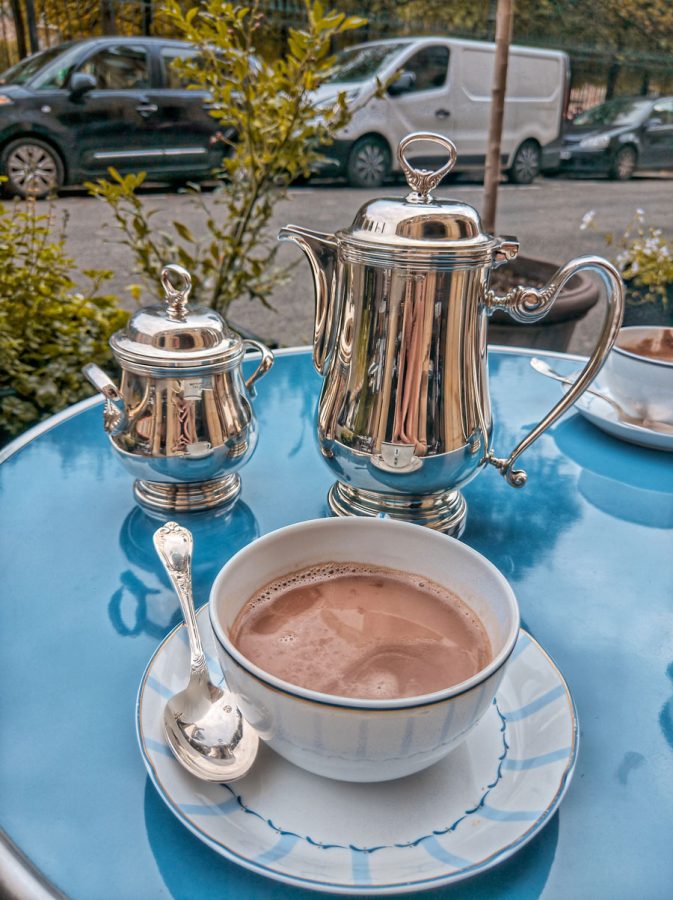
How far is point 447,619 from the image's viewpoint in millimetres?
510

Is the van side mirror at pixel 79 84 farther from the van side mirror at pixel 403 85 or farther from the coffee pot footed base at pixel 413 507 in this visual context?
the coffee pot footed base at pixel 413 507

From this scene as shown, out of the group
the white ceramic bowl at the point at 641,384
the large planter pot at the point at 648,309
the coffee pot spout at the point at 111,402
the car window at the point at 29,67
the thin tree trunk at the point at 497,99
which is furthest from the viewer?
the car window at the point at 29,67

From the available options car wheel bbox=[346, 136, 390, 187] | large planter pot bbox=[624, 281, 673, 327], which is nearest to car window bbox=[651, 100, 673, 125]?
car wheel bbox=[346, 136, 390, 187]

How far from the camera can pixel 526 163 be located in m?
6.14

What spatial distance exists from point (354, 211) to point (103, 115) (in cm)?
161

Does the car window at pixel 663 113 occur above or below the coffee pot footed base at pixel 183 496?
above

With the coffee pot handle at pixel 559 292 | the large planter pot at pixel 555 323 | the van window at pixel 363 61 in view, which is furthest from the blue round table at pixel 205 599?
the van window at pixel 363 61

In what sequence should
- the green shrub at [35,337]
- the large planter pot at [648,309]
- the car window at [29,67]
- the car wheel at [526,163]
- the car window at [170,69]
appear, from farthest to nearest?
the car wheel at [526,163]
the car window at [170,69]
the car window at [29,67]
the large planter pot at [648,309]
the green shrub at [35,337]

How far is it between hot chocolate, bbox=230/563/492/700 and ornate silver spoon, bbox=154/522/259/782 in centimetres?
5

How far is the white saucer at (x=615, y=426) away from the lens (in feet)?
2.86

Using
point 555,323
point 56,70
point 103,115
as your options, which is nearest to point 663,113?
point 103,115

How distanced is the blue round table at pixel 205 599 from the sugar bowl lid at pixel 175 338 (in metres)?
0.16

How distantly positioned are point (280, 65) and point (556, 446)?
911mm

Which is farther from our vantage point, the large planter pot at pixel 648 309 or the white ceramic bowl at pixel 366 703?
the large planter pot at pixel 648 309
